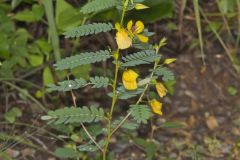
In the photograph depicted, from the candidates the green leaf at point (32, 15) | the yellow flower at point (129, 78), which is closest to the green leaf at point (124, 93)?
the yellow flower at point (129, 78)

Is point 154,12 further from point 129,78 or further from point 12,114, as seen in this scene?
point 129,78

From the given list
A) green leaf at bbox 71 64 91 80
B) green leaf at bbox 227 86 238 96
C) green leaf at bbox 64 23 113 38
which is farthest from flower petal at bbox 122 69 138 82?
green leaf at bbox 227 86 238 96

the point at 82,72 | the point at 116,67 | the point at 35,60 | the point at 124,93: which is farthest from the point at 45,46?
the point at 116,67

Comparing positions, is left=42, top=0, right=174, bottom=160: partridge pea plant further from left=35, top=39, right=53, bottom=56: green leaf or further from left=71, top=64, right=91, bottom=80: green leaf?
left=35, top=39, right=53, bottom=56: green leaf

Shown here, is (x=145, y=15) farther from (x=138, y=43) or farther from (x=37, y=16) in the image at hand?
(x=138, y=43)

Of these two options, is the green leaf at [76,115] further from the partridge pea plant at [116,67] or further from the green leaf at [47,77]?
the green leaf at [47,77]

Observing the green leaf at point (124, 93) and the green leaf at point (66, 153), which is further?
the green leaf at point (66, 153)
